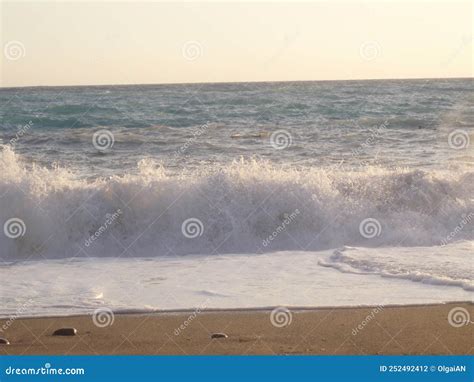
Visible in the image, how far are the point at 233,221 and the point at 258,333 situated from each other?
531cm

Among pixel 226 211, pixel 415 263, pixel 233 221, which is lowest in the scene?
pixel 415 263

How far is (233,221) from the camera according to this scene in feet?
37.0

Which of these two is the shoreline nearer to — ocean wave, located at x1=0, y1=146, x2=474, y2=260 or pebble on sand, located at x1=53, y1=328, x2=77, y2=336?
pebble on sand, located at x1=53, y1=328, x2=77, y2=336

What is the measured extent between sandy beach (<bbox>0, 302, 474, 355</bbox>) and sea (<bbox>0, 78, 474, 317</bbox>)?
33cm

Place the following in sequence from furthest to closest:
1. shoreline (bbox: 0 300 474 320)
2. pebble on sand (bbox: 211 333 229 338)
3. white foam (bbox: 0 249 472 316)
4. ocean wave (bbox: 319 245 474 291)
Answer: ocean wave (bbox: 319 245 474 291) → white foam (bbox: 0 249 472 316) → shoreline (bbox: 0 300 474 320) → pebble on sand (bbox: 211 333 229 338)

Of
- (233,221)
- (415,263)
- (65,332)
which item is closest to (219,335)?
(65,332)

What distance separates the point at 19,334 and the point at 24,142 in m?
14.5

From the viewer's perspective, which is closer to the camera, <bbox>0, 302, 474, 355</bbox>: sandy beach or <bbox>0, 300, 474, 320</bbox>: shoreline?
<bbox>0, 302, 474, 355</bbox>: sandy beach

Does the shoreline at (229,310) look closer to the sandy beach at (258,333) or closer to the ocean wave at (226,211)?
the sandy beach at (258,333)

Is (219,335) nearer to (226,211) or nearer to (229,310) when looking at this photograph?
(229,310)

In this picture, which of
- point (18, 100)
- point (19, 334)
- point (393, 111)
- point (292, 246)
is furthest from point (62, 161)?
point (18, 100)

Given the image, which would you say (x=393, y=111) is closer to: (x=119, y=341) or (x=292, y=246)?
(x=292, y=246)

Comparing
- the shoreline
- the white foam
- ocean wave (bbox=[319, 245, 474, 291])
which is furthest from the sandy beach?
ocean wave (bbox=[319, 245, 474, 291])

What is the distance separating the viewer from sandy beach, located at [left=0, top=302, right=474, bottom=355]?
564 cm
